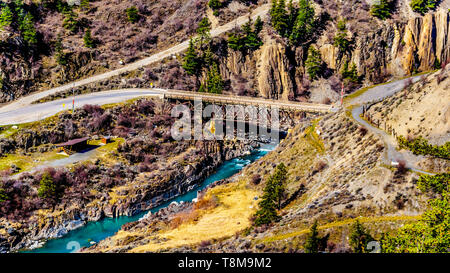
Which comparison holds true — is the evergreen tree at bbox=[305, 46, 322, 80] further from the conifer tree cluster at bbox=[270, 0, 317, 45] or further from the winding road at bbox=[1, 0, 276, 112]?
the winding road at bbox=[1, 0, 276, 112]

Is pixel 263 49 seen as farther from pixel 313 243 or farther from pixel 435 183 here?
pixel 313 243

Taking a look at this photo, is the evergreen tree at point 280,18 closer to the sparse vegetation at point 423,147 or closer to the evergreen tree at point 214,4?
the evergreen tree at point 214,4

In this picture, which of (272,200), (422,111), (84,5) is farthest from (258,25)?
(272,200)

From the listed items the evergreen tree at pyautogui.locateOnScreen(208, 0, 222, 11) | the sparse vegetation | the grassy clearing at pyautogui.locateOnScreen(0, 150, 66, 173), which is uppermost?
the evergreen tree at pyautogui.locateOnScreen(208, 0, 222, 11)

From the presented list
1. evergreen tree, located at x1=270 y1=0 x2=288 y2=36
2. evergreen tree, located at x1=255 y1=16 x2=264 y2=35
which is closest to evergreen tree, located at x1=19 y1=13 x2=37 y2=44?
evergreen tree, located at x1=255 y1=16 x2=264 y2=35
